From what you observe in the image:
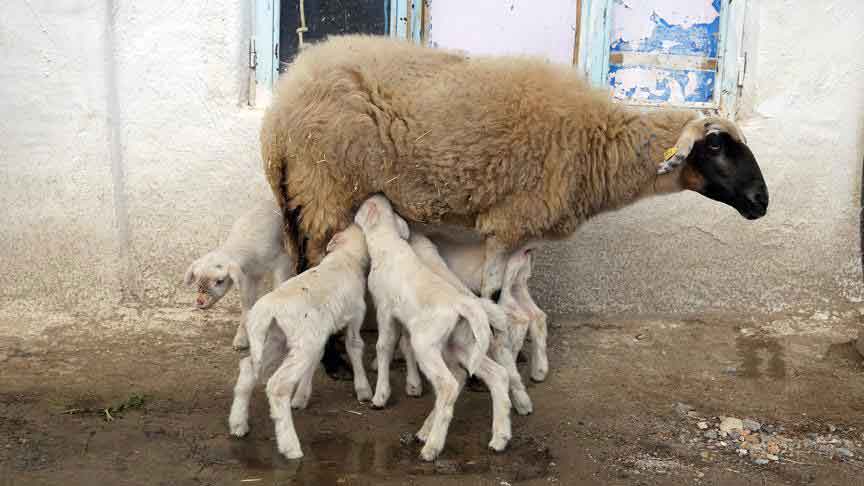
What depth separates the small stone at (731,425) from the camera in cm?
414

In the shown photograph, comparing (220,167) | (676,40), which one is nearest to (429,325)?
(220,167)

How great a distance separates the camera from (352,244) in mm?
4434

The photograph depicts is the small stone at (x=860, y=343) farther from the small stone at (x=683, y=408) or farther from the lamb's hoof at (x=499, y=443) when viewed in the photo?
A: the lamb's hoof at (x=499, y=443)

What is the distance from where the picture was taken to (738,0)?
5.54 metres

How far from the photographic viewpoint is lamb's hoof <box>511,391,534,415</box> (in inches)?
168

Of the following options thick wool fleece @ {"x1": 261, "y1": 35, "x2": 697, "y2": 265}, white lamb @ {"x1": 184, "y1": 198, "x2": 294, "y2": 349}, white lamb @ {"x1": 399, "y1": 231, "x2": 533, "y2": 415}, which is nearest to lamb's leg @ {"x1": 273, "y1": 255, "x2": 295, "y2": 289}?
white lamb @ {"x1": 184, "y1": 198, "x2": 294, "y2": 349}

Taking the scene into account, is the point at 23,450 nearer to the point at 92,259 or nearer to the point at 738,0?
the point at 92,259

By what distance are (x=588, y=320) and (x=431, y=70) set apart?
2.10 m

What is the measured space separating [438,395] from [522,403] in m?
0.72

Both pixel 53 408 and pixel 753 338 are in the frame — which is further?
pixel 753 338

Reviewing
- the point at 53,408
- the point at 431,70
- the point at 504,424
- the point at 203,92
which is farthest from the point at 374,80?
the point at 53,408

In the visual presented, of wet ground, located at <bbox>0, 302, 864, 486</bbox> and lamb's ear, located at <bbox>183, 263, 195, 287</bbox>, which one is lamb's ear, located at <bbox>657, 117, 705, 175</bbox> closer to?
wet ground, located at <bbox>0, 302, 864, 486</bbox>

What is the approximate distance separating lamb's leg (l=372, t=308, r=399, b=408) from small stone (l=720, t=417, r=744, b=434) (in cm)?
161

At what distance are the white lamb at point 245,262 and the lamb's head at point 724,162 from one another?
2.13 m
